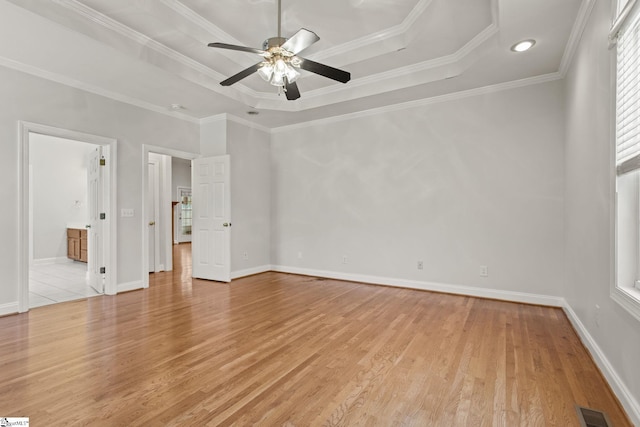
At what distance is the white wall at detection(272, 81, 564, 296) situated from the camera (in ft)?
12.4

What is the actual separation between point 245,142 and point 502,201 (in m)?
4.21

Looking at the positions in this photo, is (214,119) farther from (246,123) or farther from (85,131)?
(85,131)

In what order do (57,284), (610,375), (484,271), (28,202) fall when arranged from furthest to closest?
(57,284)
(484,271)
(28,202)
(610,375)

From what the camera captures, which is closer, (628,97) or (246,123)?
(628,97)

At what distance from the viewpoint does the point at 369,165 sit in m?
5.02

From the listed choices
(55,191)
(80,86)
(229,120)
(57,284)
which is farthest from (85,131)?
(55,191)

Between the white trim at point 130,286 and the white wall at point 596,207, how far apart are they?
532cm

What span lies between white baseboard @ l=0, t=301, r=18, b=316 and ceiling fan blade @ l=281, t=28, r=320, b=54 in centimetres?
402

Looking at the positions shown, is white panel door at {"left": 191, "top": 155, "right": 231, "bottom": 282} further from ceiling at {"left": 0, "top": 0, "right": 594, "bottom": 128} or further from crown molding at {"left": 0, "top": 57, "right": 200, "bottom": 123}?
ceiling at {"left": 0, "top": 0, "right": 594, "bottom": 128}

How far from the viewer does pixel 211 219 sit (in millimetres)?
5301

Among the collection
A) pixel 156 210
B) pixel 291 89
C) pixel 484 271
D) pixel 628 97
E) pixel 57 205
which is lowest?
pixel 484 271

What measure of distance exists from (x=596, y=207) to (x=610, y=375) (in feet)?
3.87

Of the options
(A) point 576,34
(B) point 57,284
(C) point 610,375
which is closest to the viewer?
(C) point 610,375

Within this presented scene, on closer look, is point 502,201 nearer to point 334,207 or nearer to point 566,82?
point 566,82
